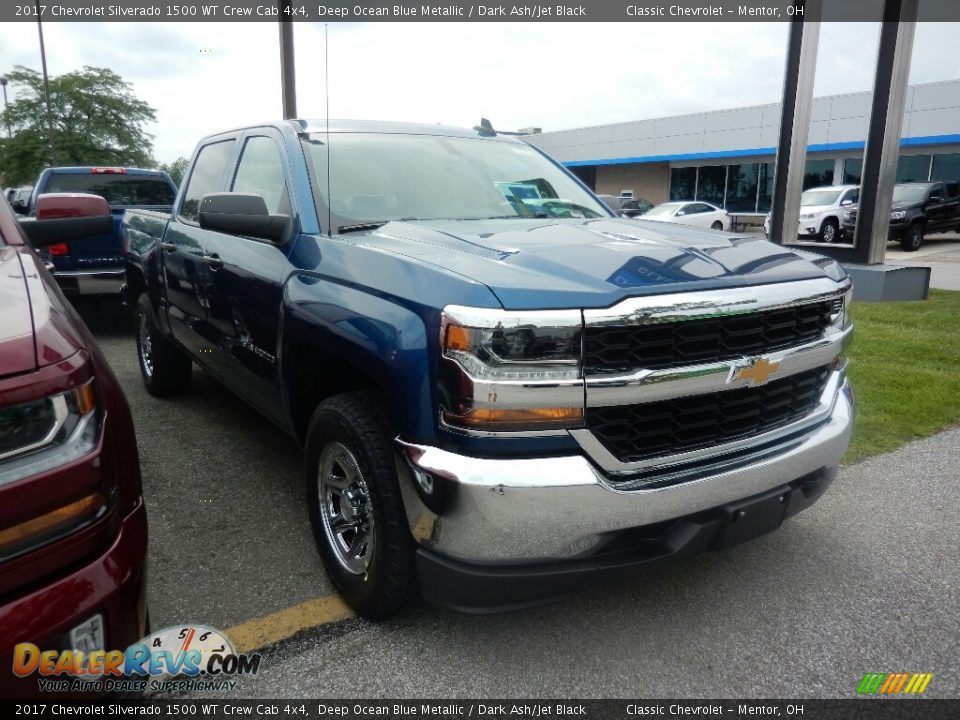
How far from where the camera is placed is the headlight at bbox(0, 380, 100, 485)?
1.50 meters

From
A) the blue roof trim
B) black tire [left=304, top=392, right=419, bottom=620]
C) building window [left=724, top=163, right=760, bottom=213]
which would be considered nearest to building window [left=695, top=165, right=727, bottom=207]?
building window [left=724, top=163, right=760, bottom=213]

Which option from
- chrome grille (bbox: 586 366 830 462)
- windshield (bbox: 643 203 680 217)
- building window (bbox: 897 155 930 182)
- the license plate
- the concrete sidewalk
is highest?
building window (bbox: 897 155 930 182)

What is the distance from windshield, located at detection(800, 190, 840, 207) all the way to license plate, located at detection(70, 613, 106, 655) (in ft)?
69.9

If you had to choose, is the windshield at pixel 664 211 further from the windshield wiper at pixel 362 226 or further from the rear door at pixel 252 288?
the windshield wiper at pixel 362 226

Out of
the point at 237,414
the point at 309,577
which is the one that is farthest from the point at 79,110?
the point at 309,577

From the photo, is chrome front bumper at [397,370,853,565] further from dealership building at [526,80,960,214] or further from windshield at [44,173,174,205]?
dealership building at [526,80,960,214]

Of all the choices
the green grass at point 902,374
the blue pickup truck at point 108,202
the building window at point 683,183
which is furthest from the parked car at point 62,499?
the building window at point 683,183

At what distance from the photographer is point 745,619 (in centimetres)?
255

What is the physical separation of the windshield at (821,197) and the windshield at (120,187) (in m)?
17.0

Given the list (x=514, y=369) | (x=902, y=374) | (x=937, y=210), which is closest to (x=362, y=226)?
(x=514, y=369)

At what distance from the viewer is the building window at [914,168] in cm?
2703

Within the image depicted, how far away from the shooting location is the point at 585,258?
2293mm

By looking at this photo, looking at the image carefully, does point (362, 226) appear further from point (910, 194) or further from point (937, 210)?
point (937, 210)

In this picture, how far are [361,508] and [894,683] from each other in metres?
1.82
